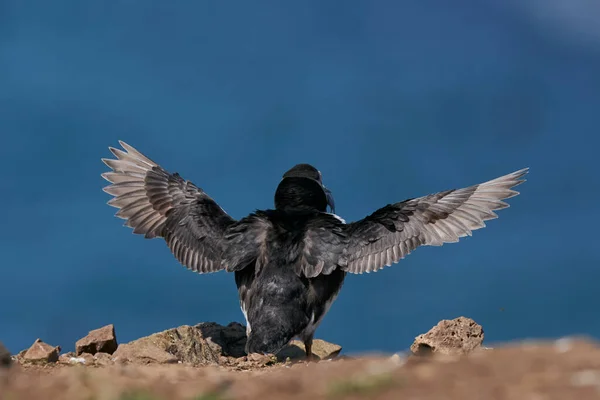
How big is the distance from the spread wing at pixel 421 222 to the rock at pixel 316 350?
1.98 m

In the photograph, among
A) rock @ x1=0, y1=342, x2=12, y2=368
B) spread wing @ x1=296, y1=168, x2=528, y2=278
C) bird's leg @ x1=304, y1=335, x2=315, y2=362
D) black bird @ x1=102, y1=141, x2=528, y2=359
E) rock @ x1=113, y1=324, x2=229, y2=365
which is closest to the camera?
rock @ x1=0, y1=342, x2=12, y2=368

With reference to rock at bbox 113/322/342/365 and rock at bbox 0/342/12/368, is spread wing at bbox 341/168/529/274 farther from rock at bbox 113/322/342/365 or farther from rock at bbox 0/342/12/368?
rock at bbox 0/342/12/368

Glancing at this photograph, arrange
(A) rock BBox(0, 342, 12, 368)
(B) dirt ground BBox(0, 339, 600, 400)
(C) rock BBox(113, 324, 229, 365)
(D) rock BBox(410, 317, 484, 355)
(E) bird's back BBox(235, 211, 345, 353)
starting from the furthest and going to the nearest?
(D) rock BBox(410, 317, 484, 355) → (E) bird's back BBox(235, 211, 345, 353) → (C) rock BBox(113, 324, 229, 365) → (A) rock BBox(0, 342, 12, 368) → (B) dirt ground BBox(0, 339, 600, 400)

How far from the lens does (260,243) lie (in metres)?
13.4

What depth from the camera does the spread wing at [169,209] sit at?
14.5 meters

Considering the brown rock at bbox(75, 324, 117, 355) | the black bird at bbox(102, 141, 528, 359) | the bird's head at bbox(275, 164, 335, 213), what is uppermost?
the bird's head at bbox(275, 164, 335, 213)

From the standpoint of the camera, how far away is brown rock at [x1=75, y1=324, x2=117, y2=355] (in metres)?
12.5

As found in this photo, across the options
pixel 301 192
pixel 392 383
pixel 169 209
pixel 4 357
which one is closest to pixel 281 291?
pixel 301 192

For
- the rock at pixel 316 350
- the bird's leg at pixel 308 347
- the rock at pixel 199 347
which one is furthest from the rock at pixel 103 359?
the rock at pixel 316 350

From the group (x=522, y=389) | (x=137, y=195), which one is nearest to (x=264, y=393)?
(x=522, y=389)

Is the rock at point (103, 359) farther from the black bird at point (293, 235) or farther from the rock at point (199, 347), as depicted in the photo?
the black bird at point (293, 235)

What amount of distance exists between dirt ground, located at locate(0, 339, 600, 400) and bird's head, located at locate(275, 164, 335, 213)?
7172 millimetres

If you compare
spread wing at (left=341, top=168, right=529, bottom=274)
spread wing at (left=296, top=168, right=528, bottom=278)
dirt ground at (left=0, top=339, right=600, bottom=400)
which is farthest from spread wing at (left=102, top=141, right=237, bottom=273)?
dirt ground at (left=0, top=339, right=600, bottom=400)

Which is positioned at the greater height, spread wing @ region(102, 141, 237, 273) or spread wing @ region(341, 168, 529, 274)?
spread wing @ region(102, 141, 237, 273)
